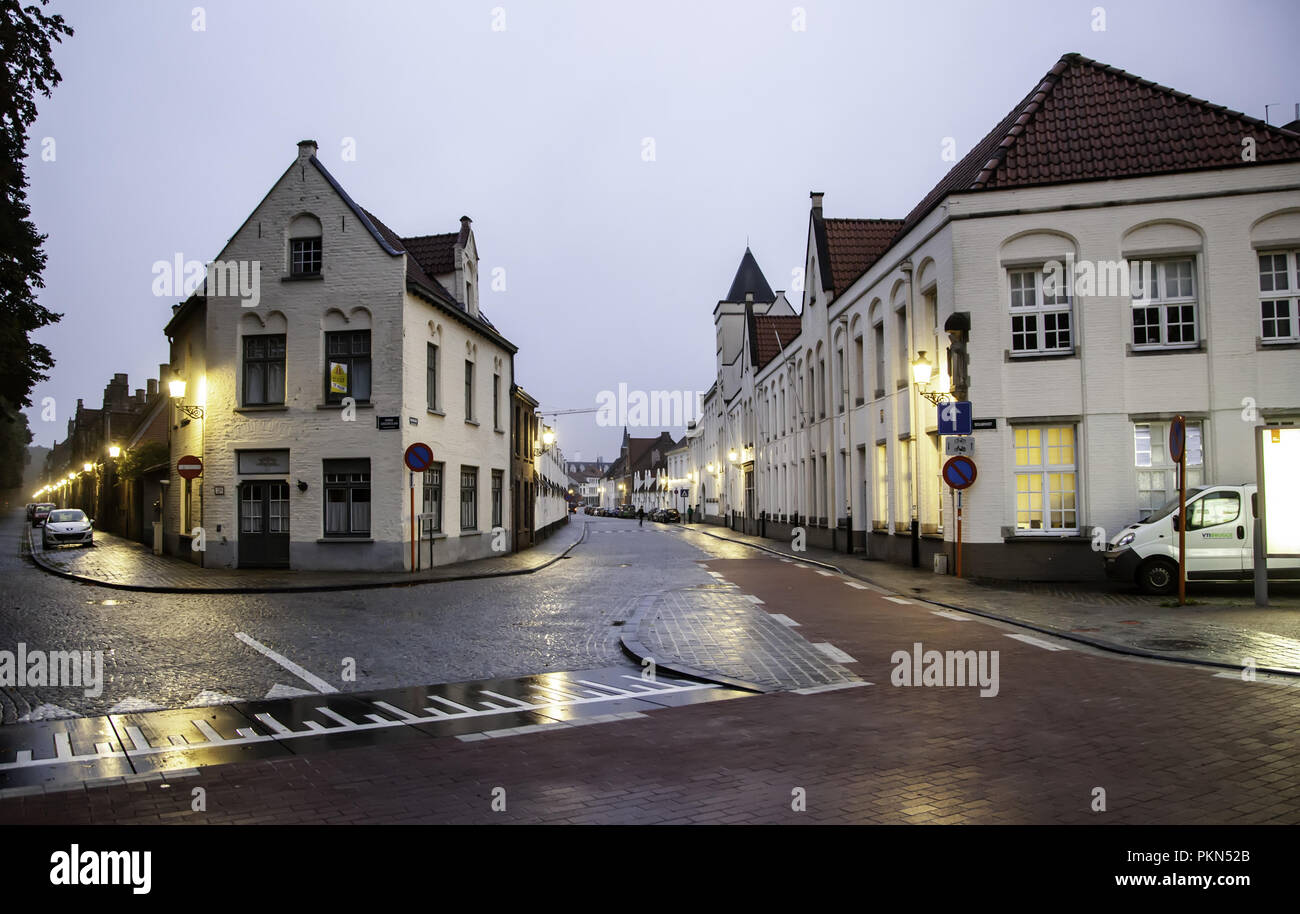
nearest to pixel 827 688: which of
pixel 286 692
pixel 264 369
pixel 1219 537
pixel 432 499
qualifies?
pixel 286 692

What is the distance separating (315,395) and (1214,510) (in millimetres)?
20159

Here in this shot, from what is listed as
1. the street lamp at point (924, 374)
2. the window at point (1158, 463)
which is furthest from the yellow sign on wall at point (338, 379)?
the window at point (1158, 463)

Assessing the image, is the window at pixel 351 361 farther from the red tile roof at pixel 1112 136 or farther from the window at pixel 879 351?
the red tile roof at pixel 1112 136

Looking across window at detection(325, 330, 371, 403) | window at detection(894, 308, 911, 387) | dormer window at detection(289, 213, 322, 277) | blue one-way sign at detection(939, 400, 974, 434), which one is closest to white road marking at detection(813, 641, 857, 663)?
blue one-way sign at detection(939, 400, 974, 434)

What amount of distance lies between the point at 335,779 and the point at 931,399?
1639cm

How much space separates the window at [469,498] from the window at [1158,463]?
17936mm

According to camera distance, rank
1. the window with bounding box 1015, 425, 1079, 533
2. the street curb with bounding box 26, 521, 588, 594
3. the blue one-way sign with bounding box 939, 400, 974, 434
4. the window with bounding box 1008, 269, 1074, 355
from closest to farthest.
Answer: the blue one-way sign with bounding box 939, 400, 974, 434, the street curb with bounding box 26, 521, 588, 594, the window with bounding box 1015, 425, 1079, 533, the window with bounding box 1008, 269, 1074, 355

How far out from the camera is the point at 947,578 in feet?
63.9

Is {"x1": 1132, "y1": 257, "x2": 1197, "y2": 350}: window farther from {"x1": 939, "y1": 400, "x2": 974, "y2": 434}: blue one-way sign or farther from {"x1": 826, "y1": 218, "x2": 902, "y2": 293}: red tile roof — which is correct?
{"x1": 826, "y1": 218, "x2": 902, "y2": 293}: red tile roof

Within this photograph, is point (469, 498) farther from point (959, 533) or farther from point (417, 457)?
point (959, 533)

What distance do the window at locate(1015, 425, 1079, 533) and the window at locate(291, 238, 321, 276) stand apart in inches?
706

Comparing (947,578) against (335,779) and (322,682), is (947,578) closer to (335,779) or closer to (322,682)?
(322,682)

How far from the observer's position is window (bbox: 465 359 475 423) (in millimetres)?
27875

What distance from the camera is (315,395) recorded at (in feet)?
75.8
